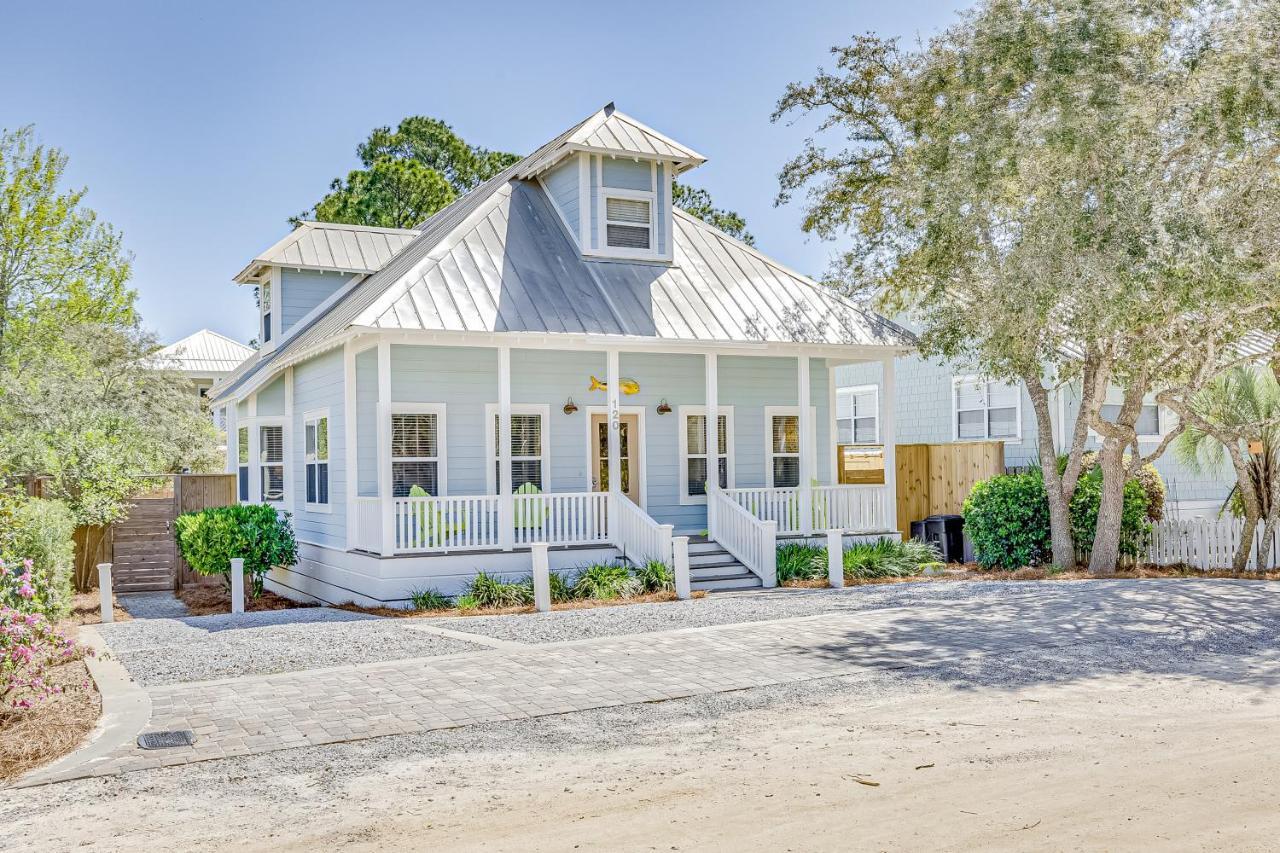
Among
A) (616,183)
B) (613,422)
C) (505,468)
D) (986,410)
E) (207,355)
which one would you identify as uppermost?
(207,355)

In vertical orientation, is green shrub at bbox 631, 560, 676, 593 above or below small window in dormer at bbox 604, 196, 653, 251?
below

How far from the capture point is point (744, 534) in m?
16.4

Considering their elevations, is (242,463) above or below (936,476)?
above

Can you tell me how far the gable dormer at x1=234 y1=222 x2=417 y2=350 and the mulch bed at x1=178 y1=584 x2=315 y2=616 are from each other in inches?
194

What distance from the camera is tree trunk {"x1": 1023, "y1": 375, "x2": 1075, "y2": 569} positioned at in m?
16.6

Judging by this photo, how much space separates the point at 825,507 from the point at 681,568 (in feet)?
13.3

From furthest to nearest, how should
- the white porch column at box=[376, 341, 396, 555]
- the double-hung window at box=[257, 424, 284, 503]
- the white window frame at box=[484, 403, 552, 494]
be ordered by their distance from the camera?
the double-hung window at box=[257, 424, 284, 503] < the white window frame at box=[484, 403, 552, 494] < the white porch column at box=[376, 341, 396, 555]

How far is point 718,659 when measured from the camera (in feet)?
31.9

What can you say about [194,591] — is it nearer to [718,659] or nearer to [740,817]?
[718,659]

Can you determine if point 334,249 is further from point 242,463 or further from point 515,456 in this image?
point 515,456

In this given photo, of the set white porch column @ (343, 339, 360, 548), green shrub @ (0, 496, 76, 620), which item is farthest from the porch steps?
green shrub @ (0, 496, 76, 620)

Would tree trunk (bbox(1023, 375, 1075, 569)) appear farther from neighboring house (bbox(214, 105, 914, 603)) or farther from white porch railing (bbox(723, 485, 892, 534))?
white porch railing (bbox(723, 485, 892, 534))

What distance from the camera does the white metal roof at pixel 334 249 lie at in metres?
21.0

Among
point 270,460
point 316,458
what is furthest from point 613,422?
point 270,460
